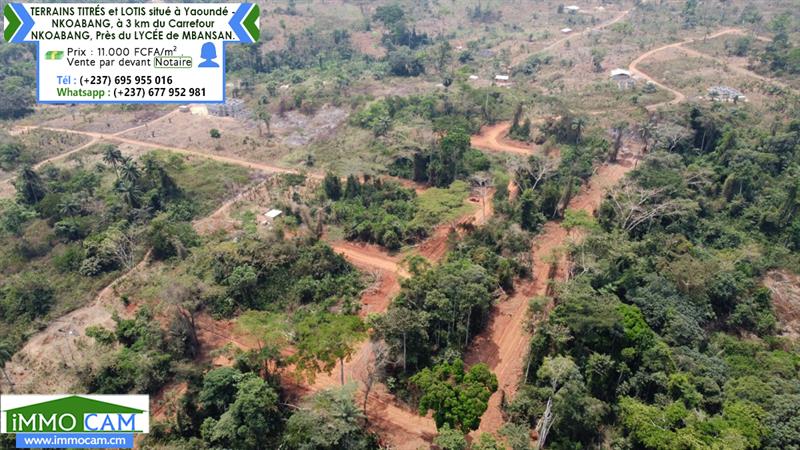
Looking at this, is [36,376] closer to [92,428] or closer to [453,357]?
[92,428]

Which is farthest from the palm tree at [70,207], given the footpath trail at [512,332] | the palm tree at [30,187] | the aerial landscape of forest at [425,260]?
the footpath trail at [512,332]

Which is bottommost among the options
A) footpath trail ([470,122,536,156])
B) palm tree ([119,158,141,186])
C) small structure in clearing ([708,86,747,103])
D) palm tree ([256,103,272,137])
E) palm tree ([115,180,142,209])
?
palm tree ([115,180,142,209])

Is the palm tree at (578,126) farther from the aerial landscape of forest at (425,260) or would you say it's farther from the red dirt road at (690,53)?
the red dirt road at (690,53)

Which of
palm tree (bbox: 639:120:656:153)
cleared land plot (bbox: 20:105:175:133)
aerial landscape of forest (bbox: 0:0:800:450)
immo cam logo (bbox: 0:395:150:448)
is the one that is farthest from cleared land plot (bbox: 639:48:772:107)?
cleared land plot (bbox: 20:105:175:133)

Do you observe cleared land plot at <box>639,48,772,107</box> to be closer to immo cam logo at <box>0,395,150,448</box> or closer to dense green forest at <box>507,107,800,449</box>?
dense green forest at <box>507,107,800,449</box>

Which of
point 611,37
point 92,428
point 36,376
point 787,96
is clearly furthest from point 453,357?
point 611,37

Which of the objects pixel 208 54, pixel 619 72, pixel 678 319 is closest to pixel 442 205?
pixel 678 319
